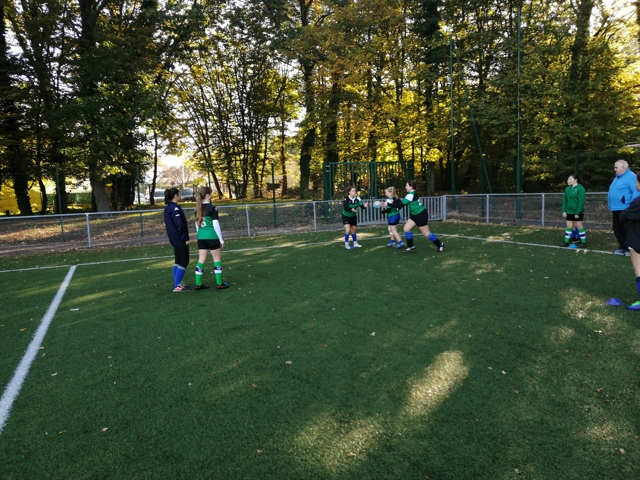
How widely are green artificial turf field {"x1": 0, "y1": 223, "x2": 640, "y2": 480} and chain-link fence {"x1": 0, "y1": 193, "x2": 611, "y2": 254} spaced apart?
6776 mm

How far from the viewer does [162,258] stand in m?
11.2

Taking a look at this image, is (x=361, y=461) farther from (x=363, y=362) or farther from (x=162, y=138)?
(x=162, y=138)

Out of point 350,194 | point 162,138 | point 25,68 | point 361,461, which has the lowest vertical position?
point 361,461

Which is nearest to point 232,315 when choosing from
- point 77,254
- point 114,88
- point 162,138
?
point 77,254

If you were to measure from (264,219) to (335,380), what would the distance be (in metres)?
13.3

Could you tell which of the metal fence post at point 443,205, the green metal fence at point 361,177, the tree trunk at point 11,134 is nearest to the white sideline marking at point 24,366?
the green metal fence at point 361,177

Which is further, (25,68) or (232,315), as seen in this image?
(25,68)

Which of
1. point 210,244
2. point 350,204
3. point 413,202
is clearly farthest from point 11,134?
point 413,202

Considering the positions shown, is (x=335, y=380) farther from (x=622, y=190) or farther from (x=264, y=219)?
(x=264, y=219)

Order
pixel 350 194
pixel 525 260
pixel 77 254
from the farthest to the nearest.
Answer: pixel 77 254 < pixel 350 194 < pixel 525 260

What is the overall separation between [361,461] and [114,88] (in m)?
22.2

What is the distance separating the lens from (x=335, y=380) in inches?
148

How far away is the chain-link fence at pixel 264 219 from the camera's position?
13312 millimetres

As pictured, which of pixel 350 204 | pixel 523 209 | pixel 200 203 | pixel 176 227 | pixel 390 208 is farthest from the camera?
pixel 523 209
